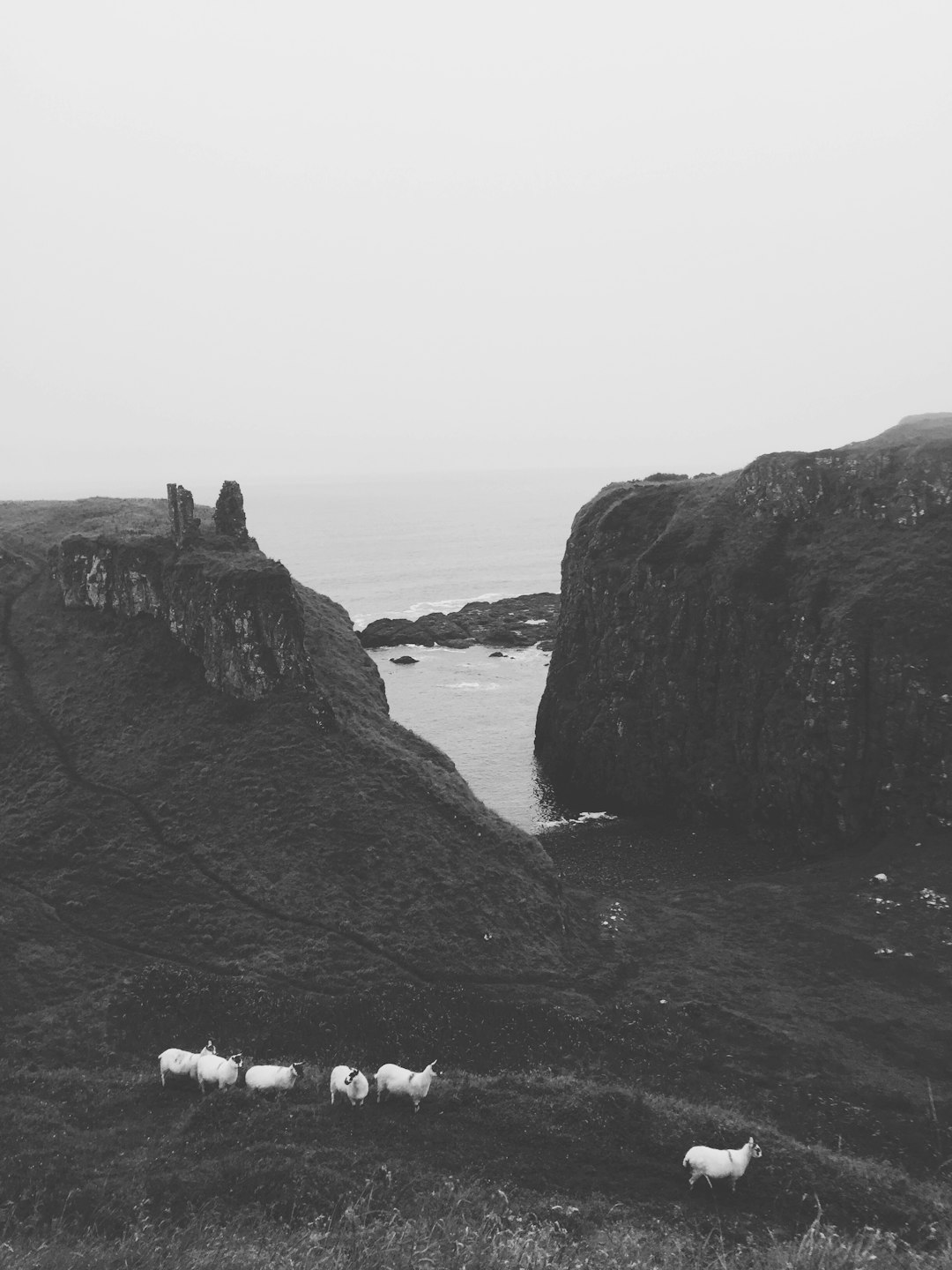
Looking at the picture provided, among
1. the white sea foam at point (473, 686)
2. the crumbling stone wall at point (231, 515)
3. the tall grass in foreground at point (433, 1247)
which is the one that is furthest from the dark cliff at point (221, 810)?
the white sea foam at point (473, 686)

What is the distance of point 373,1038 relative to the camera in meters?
34.2

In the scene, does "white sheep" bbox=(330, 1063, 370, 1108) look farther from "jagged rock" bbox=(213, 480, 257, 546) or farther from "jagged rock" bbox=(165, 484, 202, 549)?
"jagged rock" bbox=(213, 480, 257, 546)

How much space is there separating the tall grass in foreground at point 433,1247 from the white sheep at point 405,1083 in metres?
5.10

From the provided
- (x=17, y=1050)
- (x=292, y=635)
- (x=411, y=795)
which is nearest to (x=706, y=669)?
(x=411, y=795)

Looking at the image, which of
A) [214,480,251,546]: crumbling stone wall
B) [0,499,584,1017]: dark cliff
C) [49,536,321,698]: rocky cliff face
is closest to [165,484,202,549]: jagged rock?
[0,499,584,1017]: dark cliff

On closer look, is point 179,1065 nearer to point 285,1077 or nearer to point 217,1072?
point 217,1072

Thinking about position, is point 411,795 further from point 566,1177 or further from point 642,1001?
point 566,1177

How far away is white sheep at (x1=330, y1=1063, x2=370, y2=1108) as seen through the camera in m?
26.8

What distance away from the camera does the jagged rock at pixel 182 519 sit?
199 feet

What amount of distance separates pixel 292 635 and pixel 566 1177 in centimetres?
3663

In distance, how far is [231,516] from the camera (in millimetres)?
62781

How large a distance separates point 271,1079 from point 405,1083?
4.38 metres

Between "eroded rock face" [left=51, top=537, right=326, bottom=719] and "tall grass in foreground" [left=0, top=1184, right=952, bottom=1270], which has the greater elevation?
"eroded rock face" [left=51, top=537, right=326, bottom=719]

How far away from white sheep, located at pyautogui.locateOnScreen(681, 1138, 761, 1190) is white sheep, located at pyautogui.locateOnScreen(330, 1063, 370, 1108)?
32.9ft
